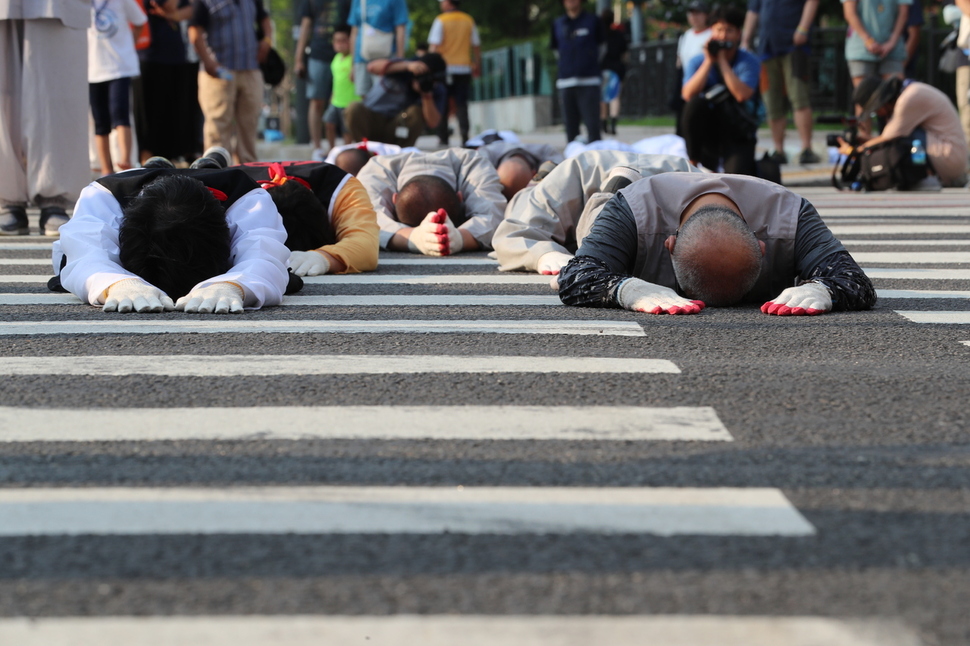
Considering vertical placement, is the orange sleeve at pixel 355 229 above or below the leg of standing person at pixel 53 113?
below

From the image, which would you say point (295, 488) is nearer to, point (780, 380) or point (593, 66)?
point (780, 380)

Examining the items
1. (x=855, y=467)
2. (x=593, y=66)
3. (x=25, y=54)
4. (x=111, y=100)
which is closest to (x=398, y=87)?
(x=593, y=66)

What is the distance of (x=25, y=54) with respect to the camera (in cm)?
754

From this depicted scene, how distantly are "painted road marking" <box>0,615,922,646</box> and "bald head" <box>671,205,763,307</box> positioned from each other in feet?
9.49

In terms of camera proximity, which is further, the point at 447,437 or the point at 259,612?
the point at 447,437

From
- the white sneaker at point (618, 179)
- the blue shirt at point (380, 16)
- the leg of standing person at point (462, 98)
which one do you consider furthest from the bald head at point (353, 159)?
the leg of standing person at point (462, 98)

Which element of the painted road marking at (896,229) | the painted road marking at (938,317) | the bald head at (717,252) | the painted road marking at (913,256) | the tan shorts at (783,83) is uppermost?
the tan shorts at (783,83)

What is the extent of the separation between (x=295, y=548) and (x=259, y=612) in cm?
27

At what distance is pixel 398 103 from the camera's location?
1295cm

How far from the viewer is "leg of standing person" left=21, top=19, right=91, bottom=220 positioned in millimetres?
7539

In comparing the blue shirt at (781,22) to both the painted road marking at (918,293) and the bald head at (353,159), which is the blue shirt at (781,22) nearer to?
the bald head at (353,159)

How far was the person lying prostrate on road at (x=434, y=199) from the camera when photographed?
745cm

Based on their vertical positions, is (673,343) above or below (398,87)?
below

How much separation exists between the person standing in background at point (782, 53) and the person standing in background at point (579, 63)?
1711 mm
